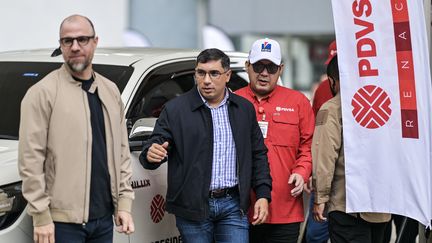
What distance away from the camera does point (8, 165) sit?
174 inches

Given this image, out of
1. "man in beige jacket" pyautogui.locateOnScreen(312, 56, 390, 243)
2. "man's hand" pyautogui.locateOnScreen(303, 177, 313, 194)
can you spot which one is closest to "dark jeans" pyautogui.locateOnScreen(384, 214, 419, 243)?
"man's hand" pyautogui.locateOnScreen(303, 177, 313, 194)

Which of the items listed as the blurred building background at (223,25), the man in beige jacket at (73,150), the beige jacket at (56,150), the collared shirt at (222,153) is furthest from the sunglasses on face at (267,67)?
the blurred building background at (223,25)

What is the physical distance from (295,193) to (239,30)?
11990 mm

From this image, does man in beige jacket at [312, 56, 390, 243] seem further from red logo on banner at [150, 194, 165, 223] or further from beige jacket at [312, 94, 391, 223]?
red logo on banner at [150, 194, 165, 223]

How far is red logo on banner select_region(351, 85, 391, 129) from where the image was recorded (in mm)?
4961

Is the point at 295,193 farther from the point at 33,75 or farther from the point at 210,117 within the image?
the point at 33,75

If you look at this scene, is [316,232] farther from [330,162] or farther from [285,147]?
[330,162]

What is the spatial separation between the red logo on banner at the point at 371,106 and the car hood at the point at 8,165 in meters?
1.92

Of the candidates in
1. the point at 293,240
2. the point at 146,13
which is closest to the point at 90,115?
the point at 293,240

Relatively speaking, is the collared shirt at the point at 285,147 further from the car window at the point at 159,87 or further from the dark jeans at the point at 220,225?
the car window at the point at 159,87

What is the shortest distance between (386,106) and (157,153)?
1340 mm

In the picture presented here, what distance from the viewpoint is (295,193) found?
17.1 ft

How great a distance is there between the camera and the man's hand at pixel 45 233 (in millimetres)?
4031

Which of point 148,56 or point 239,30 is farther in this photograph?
point 239,30
